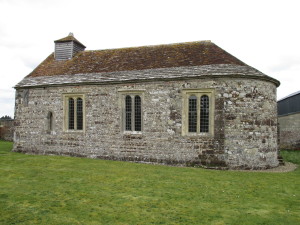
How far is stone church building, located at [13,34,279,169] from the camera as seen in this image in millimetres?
14461

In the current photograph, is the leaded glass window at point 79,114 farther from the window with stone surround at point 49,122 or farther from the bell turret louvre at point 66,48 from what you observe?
the bell turret louvre at point 66,48

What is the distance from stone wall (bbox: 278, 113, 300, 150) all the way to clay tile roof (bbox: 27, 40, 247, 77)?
47.6 ft

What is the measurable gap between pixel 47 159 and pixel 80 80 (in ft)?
17.3

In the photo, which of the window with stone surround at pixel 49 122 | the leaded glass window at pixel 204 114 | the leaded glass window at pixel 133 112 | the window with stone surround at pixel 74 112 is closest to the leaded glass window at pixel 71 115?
the window with stone surround at pixel 74 112

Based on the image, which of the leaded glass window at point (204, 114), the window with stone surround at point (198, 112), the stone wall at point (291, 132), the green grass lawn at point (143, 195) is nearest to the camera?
the green grass lawn at point (143, 195)

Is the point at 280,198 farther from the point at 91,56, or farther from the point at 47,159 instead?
the point at 91,56

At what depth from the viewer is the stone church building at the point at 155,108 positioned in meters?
14.5

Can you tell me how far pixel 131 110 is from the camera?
16.5 metres

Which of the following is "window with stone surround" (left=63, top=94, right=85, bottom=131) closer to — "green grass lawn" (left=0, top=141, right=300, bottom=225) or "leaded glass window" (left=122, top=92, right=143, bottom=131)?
"leaded glass window" (left=122, top=92, right=143, bottom=131)

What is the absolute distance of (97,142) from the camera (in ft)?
56.0

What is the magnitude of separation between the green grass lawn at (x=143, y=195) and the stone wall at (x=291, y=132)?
47.2 feet

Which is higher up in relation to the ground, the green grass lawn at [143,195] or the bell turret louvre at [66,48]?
the bell turret louvre at [66,48]

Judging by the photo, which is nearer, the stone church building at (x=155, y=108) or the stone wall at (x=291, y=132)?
the stone church building at (x=155, y=108)

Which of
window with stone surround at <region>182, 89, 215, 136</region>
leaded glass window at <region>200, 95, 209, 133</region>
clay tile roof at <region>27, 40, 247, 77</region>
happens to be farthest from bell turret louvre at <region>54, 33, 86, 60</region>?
leaded glass window at <region>200, 95, 209, 133</region>
